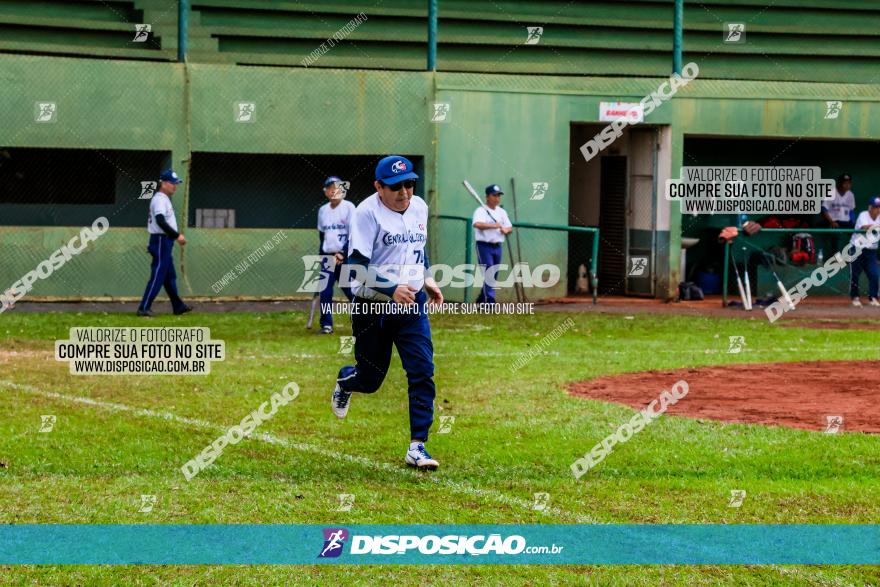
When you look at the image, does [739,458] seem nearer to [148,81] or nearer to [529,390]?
[529,390]

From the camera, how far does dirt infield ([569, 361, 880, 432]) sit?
1169 cm

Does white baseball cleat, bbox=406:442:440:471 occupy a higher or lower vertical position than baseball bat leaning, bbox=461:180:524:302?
lower

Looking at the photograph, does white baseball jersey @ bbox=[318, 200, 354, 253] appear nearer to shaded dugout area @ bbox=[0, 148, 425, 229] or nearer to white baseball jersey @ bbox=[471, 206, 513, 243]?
white baseball jersey @ bbox=[471, 206, 513, 243]

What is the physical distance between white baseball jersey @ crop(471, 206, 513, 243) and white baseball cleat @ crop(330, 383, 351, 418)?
1156 cm

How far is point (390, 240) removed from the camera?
30.8ft

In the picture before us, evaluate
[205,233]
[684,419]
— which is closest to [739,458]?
[684,419]

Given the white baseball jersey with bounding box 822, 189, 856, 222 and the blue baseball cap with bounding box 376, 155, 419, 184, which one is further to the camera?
the white baseball jersey with bounding box 822, 189, 856, 222

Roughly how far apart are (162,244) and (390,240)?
37.6ft

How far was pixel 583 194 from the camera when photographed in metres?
27.2

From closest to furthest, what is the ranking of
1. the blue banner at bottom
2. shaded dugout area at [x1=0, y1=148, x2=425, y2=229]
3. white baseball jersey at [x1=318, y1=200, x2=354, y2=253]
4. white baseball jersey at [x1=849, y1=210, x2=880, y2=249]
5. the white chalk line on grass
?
the blue banner at bottom
the white chalk line on grass
white baseball jersey at [x1=318, y1=200, x2=354, y2=253]
shaded dugout area at [x1=0, y1=148, x2=425, y2=229]
white baseball jersey at [x1=849, y1=210, x2=880, y2=249]

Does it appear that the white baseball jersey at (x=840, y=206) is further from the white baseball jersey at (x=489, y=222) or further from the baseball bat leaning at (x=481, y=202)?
the white baseball jersey at (x=489, y=222)

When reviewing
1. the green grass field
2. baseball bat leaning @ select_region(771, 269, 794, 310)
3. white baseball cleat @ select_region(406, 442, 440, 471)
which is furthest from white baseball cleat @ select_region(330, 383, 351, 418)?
baseball bat leaning @ select_region(771, 269, 794, 310)

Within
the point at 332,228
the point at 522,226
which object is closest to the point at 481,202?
the point at 522,226

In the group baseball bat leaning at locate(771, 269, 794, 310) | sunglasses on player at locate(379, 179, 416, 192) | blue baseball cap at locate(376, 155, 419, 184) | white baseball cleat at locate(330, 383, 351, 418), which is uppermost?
blue baseball cap at locate(376, 155, 419, 184)
